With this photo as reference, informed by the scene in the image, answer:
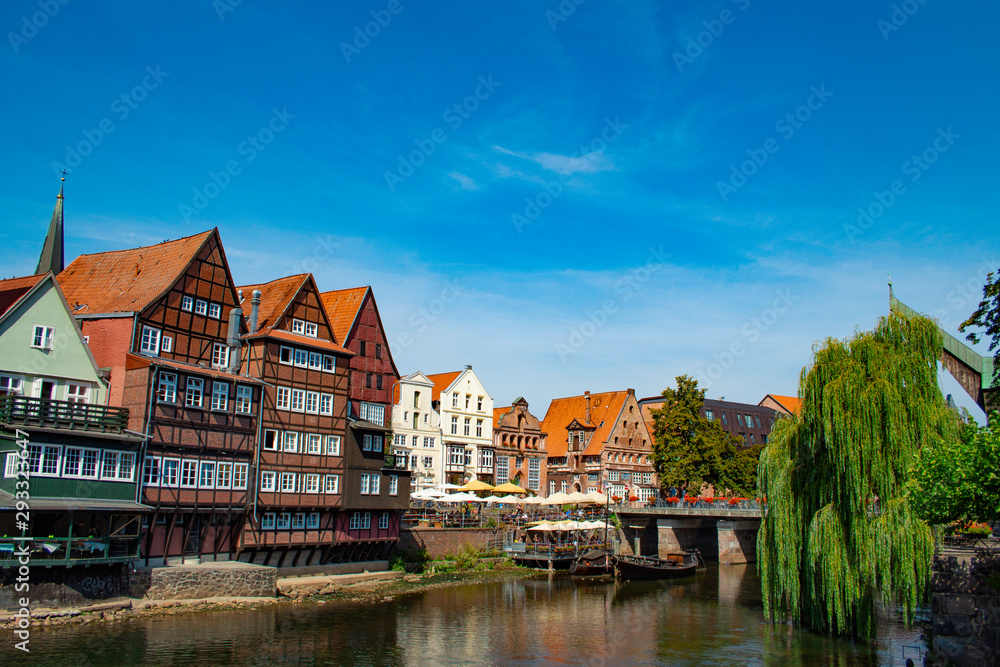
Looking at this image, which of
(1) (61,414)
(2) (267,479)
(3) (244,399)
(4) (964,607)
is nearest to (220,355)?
(3) (244,399)

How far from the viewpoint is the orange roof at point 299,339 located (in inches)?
1706

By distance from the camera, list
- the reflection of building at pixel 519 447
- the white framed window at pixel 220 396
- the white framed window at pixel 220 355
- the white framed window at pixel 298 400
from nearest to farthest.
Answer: the white framed window at pixel 220 396
the white framed window at pixel 220 355
the white framed window at pixel 298 400
the reflection of building at pixel 519 447

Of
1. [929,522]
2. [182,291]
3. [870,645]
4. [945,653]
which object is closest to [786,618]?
[870,645]

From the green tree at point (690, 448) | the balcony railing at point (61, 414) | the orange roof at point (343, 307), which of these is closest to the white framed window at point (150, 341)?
the balcony railing at point (61, 414)

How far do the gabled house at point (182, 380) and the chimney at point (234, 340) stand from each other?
5 centimetres

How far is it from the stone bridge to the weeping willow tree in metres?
33.4

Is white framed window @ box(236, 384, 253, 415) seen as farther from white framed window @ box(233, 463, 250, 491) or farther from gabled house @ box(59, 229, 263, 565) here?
white framed window @ box(233, 463, 250, 491)

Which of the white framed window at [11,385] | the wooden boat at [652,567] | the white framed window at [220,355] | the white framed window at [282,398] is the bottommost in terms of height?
the wooden boat at [652,567]

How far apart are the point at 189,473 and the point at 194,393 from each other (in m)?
3.86

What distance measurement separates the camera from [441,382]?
70.9 metres

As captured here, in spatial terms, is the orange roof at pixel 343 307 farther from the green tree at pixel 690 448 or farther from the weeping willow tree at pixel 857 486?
the weeping willow tree at pixel 857 486

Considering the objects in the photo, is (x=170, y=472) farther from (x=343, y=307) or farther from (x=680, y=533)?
(x=680, y=533)

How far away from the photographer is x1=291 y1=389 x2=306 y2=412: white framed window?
4412 centimetres

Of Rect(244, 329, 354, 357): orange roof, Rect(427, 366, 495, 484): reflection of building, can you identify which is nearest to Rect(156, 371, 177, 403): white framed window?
Rect(244, 329, 354, 357): orange roof
